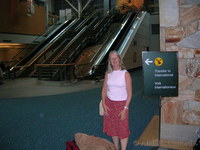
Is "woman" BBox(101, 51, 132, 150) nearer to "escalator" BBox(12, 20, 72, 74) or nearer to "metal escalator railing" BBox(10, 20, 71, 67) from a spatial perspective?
"escalator" BBox(12, 20, 72, 74)

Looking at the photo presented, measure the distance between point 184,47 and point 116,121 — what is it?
1.55m

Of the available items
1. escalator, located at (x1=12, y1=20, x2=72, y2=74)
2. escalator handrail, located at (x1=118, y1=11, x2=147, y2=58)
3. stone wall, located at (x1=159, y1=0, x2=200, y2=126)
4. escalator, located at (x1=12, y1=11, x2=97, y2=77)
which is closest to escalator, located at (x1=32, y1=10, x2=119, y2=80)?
escalator, located at (x1=12, y1=11, x2=97, y2=77)

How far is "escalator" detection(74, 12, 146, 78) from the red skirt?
7990 mm

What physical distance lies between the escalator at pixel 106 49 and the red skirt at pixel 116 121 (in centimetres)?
799

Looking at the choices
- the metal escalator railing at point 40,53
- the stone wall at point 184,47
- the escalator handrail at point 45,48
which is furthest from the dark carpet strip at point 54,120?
the escalator handrail at point 45,48

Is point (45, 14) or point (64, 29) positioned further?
point (45, 14)

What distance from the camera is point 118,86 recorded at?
2.84 m

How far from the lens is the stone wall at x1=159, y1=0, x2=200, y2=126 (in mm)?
3314

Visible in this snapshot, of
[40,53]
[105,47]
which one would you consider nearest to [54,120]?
[105,47]

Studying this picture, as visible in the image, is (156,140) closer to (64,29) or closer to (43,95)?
(43,95)

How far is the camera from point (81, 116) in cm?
518

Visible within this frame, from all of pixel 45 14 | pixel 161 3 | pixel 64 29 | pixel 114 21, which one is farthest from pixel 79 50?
pixel 161 3

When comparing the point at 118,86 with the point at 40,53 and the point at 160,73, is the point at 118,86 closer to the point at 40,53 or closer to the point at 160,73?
the point at 160,73

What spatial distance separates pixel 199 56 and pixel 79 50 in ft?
36.8
